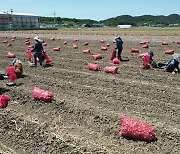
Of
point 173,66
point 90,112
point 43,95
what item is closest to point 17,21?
point 173,66

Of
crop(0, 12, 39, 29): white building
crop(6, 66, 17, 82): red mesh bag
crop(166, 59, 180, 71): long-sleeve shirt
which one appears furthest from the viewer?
crop(0, 12, 39, 29): white building

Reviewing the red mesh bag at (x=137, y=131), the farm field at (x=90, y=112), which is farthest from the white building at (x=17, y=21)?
the red mesh bag at (x=137, y=131)

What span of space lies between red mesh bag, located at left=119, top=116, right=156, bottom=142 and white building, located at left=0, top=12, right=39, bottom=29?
3382 inches

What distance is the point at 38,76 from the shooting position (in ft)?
45.6

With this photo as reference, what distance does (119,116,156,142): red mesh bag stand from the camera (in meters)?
6.90

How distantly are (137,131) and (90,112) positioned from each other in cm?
200

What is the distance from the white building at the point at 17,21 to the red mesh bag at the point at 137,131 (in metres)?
85.9

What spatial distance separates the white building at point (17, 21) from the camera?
89.4 meters

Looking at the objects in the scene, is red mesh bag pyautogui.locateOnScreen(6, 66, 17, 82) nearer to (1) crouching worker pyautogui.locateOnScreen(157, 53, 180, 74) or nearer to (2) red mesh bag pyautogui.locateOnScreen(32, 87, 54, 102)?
(2) red mesh bag pyautogui.locateOnScreen(32, 87, 54, 102)

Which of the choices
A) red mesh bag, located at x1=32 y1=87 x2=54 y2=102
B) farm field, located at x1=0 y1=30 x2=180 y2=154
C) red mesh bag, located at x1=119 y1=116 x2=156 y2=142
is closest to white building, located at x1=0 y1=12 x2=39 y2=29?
farm field, located at x1=0 y1=30 x2=180 y2=154

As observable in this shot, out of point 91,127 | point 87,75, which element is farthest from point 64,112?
point 87,75

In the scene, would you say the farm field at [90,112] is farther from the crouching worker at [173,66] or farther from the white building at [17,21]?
the white building at [17,21]

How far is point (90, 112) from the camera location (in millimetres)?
8703

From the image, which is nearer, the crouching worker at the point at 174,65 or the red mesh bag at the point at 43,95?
the red mesh bag at the point at 43,95
